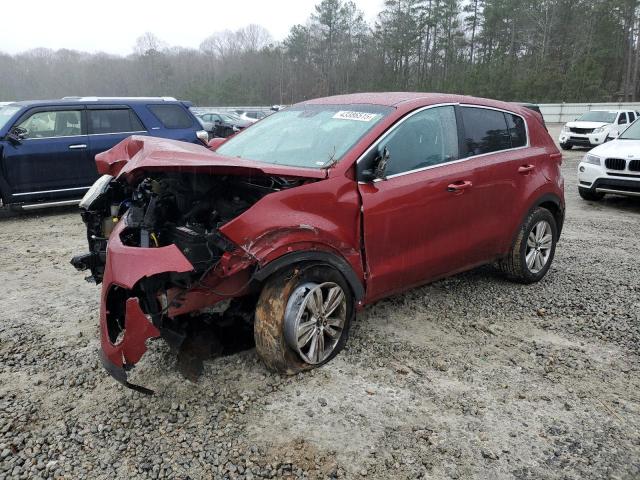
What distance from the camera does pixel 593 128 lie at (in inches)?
712

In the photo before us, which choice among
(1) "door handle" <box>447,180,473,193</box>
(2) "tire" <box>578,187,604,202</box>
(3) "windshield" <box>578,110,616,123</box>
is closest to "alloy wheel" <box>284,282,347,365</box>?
(1) "door handle" <box>447,180,473,193</box>

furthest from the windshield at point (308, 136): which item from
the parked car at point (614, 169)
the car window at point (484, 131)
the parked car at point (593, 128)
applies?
the parked car at point (593, 128)

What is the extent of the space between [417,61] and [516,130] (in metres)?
57.2

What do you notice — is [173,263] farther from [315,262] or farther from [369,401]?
[369,401]

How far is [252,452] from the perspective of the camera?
245cm

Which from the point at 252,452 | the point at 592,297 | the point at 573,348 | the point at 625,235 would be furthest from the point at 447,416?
the point at 625,235

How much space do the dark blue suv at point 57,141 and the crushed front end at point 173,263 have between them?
15.8ft

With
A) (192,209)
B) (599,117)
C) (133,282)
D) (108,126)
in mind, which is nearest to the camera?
(133,282)

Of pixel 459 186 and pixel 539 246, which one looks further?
pixel 539 246

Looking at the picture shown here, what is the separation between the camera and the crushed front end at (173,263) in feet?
8.28

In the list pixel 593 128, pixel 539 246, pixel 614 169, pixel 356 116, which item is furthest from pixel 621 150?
pixel 593 128

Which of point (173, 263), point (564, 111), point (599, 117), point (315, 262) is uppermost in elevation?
point (564, 111)

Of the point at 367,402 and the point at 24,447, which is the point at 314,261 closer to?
the point at 367,402

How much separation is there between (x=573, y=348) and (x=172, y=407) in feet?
8.90
